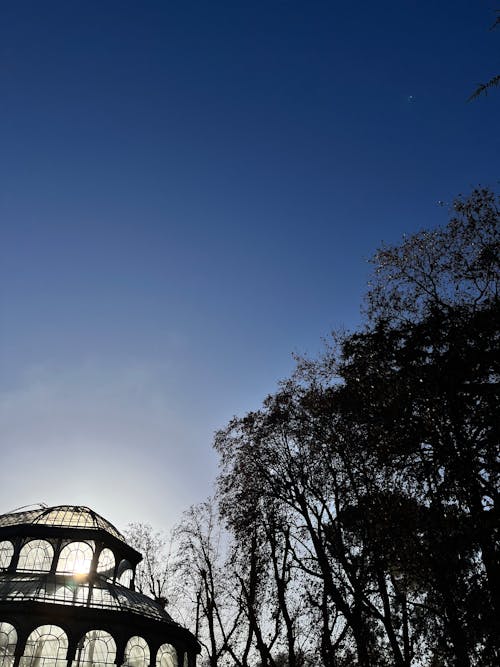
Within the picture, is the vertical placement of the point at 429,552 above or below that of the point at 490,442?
below

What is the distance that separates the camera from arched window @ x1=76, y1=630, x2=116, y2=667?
22000 mm

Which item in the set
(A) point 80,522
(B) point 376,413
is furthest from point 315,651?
(A) point 80,522

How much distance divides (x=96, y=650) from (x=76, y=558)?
549 cm

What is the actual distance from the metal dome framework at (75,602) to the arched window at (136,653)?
0.04 metres

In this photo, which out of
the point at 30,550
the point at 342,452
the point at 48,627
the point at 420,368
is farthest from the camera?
the point at 30,550

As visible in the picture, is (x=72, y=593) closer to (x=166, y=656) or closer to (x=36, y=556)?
(x=36, y=556)

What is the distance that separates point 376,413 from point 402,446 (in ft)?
5.80

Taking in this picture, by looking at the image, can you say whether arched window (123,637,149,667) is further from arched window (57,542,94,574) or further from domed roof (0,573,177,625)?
arched window (57,542,94,574)

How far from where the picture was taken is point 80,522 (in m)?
28.4

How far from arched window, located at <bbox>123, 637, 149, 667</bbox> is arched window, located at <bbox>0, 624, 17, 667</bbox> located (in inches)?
192

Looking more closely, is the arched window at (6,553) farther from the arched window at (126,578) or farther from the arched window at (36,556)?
the arched window at (126,578)

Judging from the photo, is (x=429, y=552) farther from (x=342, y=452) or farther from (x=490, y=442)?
(x=342, y=452)

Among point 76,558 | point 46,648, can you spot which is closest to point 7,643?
point 46,648

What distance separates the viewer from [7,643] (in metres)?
21.5
